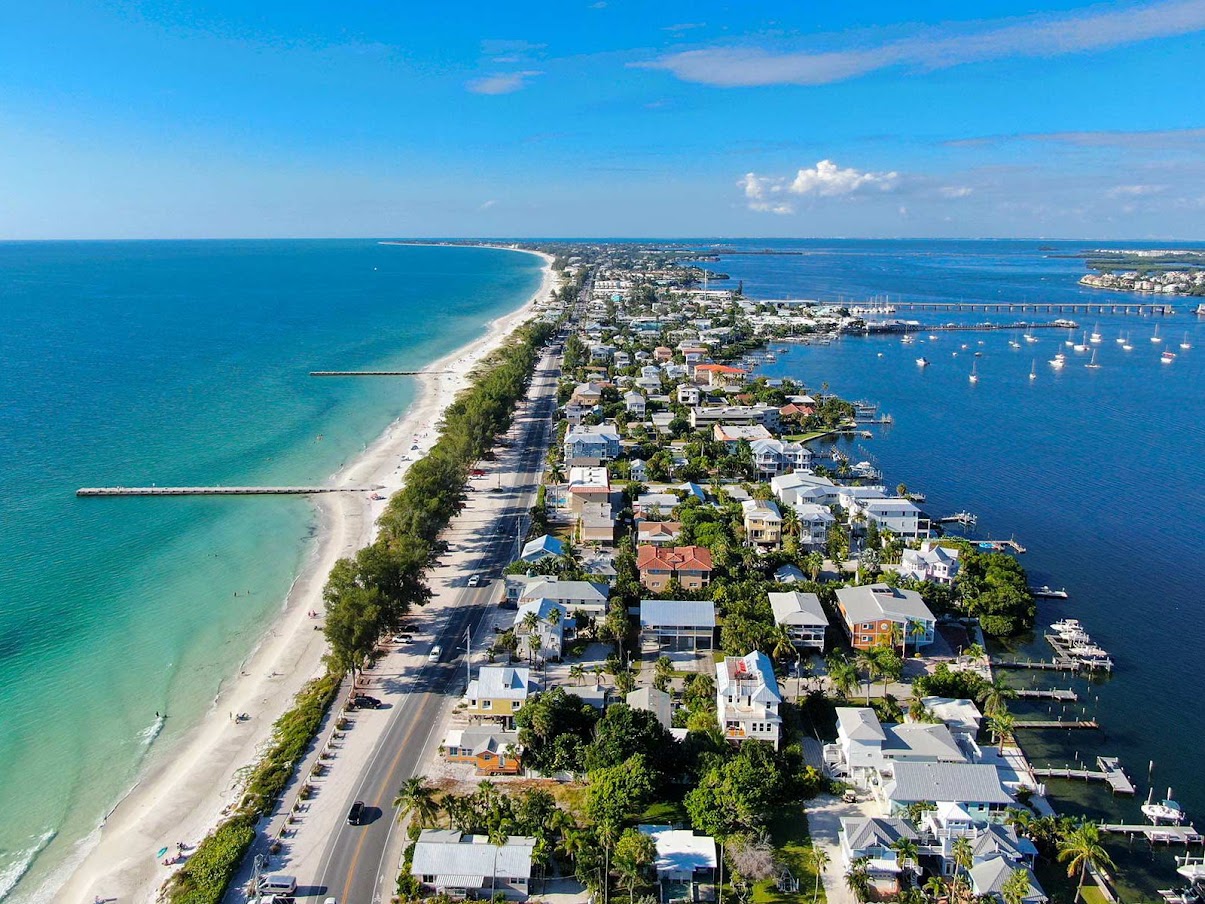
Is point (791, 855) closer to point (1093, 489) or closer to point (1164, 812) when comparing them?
point (1164, 812)

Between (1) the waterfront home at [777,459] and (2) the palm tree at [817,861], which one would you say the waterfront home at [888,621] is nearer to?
(2) the palm tree at [817,861]

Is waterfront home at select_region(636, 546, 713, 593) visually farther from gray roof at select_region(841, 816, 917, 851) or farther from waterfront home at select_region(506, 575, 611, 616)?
gray roof at select_region(841, 816, 917, 851)

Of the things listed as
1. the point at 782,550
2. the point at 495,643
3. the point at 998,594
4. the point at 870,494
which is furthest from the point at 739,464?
the point at 495,643

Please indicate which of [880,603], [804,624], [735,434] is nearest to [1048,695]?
[880,603]

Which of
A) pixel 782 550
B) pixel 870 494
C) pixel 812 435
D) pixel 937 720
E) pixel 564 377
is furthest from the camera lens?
pixel 564 377

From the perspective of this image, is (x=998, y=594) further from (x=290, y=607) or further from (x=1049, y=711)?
(x=290, y=607)

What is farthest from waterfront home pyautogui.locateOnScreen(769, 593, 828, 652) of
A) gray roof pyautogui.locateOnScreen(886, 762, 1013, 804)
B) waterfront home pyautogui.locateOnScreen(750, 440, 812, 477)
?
waterfront home pyautogui.locateOnScreen(750, 440, 812, 477)

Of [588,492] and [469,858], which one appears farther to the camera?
[588,492]
